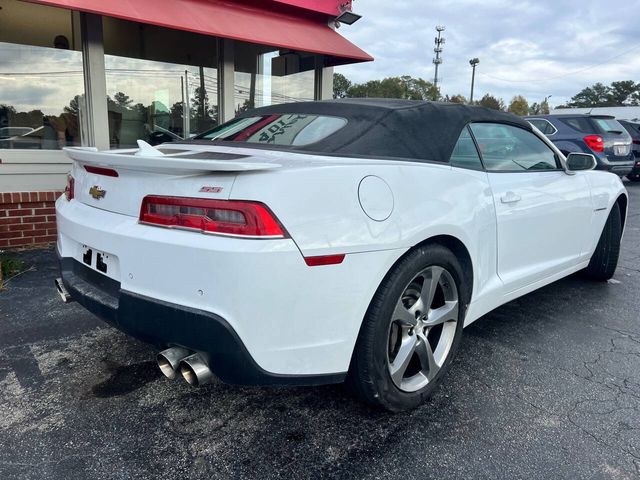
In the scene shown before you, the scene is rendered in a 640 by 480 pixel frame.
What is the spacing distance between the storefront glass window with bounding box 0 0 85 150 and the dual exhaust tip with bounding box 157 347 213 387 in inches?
200

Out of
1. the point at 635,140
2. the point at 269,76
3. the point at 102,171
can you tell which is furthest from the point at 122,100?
the point at 635,140

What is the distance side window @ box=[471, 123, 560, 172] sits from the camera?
2910mm

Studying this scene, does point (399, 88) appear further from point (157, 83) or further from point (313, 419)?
point (313, 419)

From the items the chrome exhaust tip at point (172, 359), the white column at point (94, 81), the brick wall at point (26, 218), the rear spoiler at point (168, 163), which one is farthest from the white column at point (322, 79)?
the chrome exhaust tip at point (172, 359)

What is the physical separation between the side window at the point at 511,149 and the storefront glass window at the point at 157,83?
5.20 meters

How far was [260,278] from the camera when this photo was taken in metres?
1.72

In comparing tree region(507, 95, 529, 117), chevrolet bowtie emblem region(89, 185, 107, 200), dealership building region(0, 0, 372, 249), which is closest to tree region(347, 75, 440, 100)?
tree region(507, 95, 529, 117)

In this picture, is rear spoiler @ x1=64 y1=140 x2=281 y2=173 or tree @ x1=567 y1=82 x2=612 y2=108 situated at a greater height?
tree @ x1=567 y1=82 x2=612 y2=108

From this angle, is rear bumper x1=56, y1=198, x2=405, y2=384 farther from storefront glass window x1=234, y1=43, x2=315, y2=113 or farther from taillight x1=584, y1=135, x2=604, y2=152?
taillight x1=584, y1=135, x2=604, y2=152

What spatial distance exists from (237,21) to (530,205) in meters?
4.92

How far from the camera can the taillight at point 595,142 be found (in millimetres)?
9828

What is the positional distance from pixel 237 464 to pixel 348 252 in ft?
3.23

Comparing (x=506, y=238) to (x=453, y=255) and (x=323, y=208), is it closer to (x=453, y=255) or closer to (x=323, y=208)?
(x=453, y=255)

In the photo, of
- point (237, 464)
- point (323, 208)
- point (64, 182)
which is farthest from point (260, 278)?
point (64, 182)
